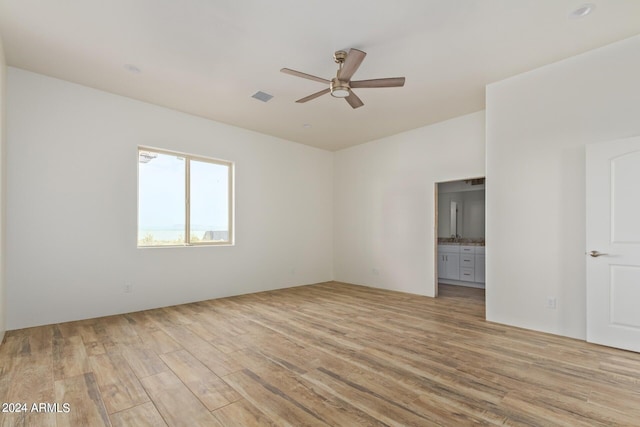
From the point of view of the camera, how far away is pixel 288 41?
3055 millimetres

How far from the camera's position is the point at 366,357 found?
2.85 metres

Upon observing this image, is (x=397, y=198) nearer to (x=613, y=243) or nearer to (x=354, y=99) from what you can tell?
(x=354, y=99)

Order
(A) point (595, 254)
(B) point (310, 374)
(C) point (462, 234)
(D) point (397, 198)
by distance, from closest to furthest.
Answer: (B) point (310, 374)
(A) point (595, 254)
(D) point (397, 198)
(C) point (462, 234)

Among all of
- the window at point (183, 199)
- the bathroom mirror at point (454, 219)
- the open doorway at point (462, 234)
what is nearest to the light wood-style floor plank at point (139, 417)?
the window at point (183, 199)

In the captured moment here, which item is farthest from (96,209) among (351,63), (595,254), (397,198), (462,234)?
(462,234)

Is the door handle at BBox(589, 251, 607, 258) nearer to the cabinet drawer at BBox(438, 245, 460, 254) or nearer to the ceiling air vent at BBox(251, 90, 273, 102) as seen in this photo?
the cabinet drawer at BBox(438, 245, 460, 254)

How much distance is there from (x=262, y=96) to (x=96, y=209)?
2.71 meters

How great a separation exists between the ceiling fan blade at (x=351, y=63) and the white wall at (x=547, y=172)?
2186mm

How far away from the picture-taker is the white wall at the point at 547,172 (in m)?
3.20

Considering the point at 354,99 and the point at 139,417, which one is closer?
the point at 139,417

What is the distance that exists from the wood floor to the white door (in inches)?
9.1

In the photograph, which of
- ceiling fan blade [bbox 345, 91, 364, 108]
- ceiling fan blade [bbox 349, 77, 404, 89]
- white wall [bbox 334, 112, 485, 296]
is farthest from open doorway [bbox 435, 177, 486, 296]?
ceiling fan blade [bbox 349, 77, 404, 89]

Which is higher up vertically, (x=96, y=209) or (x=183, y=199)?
(x=183, y=199)

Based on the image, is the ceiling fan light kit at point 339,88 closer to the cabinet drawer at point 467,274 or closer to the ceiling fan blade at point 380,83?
the ceiling fan blade at point 380,83
